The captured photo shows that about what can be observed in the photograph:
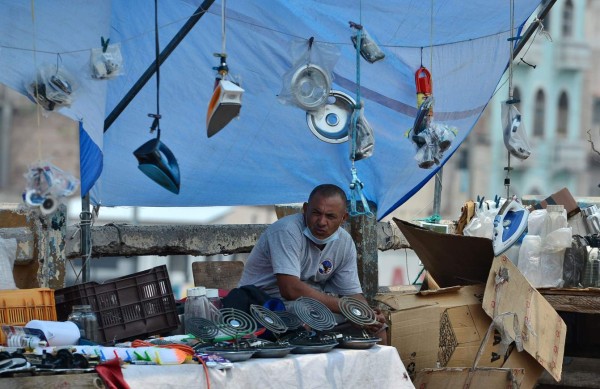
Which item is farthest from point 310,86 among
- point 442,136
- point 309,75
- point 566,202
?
point 566,202

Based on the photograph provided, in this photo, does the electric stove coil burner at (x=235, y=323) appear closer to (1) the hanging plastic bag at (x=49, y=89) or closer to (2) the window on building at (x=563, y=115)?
(1) the hanging plastic bag at (x=49, y=89)

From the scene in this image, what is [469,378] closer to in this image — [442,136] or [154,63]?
[442,136]

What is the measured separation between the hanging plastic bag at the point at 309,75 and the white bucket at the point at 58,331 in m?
2.26

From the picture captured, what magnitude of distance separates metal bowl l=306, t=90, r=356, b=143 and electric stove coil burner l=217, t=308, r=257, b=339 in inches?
76.5

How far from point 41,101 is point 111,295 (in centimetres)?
110

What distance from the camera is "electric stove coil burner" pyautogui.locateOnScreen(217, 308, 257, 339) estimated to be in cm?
538

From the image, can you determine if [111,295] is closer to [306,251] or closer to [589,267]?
[306,251]

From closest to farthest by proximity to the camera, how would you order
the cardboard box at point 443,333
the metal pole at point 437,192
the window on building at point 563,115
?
the cardboard box at point 443,333 < the metal pole at point 437,192 < the window on building at point 563,115

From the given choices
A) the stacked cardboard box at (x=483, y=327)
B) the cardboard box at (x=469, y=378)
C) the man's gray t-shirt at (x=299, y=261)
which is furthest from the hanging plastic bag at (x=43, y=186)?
the cardboard box at (x=469, y=378)

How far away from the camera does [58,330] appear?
16.5ft

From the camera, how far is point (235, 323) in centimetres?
549

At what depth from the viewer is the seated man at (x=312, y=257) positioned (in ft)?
20.2

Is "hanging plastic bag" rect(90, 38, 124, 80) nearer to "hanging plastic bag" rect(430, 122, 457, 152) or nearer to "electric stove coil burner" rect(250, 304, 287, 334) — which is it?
"electric stove coil burner" rect(250, 304, 287, 334)

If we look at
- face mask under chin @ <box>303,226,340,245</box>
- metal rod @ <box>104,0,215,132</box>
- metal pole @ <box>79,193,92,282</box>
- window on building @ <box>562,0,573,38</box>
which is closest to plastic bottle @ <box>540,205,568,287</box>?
face mask under chin @ <box>303,226,340,245</box>
